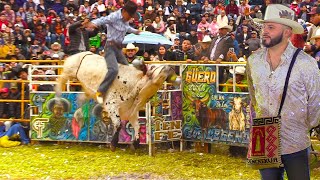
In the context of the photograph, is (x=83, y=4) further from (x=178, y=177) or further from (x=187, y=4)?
(x=178, y=177)

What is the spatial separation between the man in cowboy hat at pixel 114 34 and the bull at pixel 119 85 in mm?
226

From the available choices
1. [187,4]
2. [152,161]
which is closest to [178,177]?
[152,161]

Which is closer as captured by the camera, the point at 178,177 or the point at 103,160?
the point at 178,177

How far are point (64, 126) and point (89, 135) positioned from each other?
0.75 meters

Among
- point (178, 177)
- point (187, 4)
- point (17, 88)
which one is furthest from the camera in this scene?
point (187, 4)

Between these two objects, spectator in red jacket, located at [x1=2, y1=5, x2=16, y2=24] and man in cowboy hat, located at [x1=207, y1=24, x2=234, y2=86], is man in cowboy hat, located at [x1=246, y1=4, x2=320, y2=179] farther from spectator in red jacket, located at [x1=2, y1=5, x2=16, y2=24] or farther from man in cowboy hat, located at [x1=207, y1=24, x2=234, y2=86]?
spectator in red jacket, located at [x1=2, y1=5, x2=16, y2=24]

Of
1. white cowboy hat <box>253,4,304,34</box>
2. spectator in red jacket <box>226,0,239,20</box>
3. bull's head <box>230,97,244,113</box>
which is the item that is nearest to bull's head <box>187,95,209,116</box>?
bull's head <box>230,97,244,113</box>

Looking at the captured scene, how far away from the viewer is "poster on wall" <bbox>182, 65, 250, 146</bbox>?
13.0 m

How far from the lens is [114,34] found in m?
11.9

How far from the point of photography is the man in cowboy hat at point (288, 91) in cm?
554

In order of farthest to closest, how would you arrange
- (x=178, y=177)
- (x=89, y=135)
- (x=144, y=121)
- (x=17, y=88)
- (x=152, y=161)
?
(x=17, y=88), (x=89, y=135), (x=144, y=121), (x=152, y=161), (x=178, y=177)

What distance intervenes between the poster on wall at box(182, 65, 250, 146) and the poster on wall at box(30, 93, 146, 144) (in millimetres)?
1279

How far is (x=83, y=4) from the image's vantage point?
26.0m

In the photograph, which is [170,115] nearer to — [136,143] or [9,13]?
[136,143]
